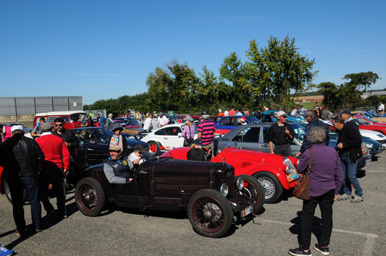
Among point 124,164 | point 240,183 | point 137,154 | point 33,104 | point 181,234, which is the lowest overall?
point 181,234

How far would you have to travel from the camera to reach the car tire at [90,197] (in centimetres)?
591

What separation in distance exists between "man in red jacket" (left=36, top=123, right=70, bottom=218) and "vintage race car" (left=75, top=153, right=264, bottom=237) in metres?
0.36

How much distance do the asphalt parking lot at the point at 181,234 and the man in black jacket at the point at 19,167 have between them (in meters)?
0.59

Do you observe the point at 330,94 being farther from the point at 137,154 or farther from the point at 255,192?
the point at 137,154

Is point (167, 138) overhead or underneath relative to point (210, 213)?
overhead

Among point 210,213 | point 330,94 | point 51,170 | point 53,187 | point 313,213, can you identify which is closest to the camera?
point 313,213

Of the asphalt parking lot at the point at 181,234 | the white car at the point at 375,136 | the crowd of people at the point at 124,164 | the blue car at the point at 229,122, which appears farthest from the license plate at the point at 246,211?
the blue car at the point at 229,122

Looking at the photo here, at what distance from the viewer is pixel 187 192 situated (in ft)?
17.5

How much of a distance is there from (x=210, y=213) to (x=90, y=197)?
2.57 meters

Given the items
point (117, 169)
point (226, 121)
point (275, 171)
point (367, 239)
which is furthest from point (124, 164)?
point (226, 121)

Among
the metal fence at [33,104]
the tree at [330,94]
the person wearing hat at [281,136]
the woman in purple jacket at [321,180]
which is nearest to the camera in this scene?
the woman in purple jacket at [321,180]

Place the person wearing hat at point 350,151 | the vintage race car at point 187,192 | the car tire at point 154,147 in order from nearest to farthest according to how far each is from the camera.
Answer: the vintage race car at point 187,192
the person wearing hat at point 350,151
the car tire at point 154,147

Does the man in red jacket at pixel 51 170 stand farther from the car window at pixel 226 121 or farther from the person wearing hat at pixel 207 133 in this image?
the car window at pixel 226 121

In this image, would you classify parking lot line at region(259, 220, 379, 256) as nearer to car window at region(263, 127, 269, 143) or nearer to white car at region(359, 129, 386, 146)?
car window at region(263, 127, 269, 143)
